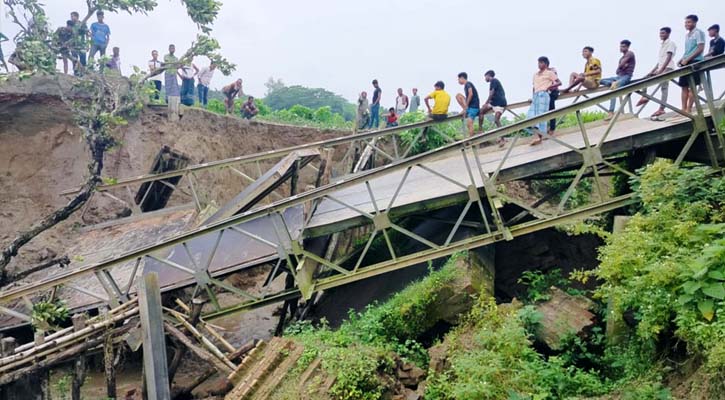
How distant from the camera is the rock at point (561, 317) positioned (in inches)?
292

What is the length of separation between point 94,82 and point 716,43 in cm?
1215

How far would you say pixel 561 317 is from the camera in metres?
7.68

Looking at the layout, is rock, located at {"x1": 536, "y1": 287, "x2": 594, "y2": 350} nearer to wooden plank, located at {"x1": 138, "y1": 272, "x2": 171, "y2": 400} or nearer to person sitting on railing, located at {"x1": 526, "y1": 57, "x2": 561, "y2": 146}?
person sitting on railing, located at {"x1": 526, "y1": 57, "x2": 561, "y2": 146}

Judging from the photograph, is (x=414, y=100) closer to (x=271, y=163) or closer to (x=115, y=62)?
(x=271, y=163)

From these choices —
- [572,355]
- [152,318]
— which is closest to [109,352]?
[152,318]

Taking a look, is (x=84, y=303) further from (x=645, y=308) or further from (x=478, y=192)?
(x=645, y=308)

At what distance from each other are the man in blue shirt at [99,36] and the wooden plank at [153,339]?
8.55 m

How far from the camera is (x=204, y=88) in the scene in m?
18.0

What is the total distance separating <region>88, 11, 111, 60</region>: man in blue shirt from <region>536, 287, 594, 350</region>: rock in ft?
38.6

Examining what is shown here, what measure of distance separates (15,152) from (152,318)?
31.1 feet

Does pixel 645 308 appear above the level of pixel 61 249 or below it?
above

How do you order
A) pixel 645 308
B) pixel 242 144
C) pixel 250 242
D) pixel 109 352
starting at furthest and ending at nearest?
pixel 242 144 → pixel 250 242 → pixel 109 352 → pixel 645 308

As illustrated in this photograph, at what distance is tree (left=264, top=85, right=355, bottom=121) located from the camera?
49500mm

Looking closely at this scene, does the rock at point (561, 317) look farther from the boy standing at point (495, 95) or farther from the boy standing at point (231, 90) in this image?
the boy standing at point (231, 90)
